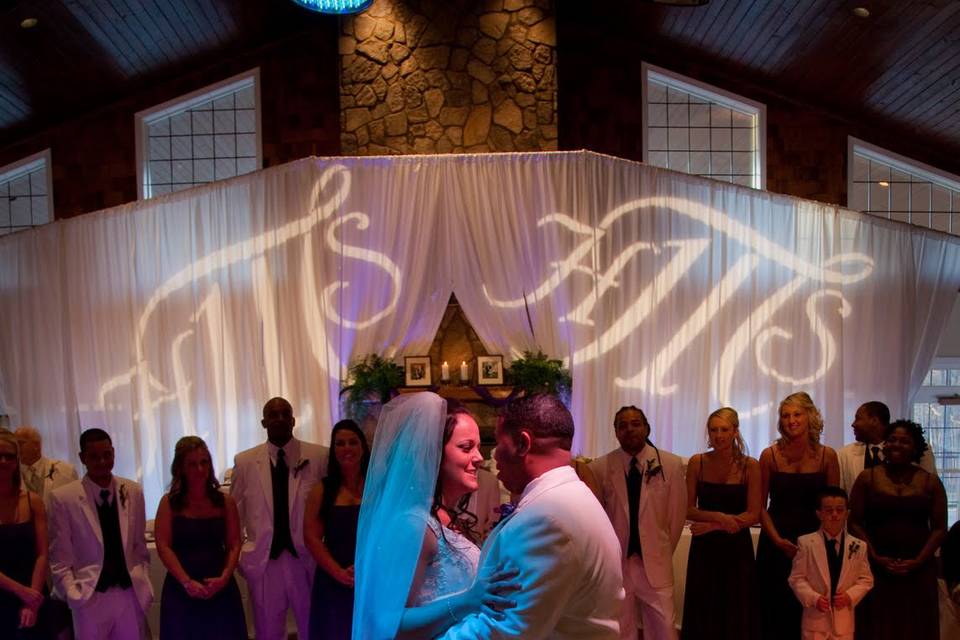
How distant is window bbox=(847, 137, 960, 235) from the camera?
9.45m

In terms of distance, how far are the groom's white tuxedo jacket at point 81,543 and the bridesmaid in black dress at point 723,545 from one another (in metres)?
2.90

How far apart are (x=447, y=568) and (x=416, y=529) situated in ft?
0.53

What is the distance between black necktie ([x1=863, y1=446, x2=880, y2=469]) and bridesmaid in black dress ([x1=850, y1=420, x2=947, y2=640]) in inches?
19.5

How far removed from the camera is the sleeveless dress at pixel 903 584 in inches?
199

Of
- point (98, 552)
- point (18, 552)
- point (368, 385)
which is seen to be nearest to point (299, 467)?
point (98, 552)

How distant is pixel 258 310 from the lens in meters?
7.62

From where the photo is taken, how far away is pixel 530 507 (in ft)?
7.61

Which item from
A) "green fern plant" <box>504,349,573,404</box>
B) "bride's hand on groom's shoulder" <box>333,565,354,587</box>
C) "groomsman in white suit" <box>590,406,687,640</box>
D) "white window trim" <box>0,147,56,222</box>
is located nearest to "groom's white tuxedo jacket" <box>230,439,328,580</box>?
"bride's hand on groom's shoulder" <box>333,565,354,587</box>

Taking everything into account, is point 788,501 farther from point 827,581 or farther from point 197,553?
point 197,553

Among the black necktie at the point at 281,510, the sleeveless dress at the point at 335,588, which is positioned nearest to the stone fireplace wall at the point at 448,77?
the black necktie at the point at 281,510

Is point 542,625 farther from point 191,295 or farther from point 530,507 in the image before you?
point 191,295

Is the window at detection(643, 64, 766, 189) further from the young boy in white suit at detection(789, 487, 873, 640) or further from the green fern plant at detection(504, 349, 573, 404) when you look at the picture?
the young boy in white suit at detection(789, 487, 873, 640)

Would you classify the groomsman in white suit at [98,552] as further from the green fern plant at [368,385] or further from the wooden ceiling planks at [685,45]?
the wooden ceiling planks at [685,45]

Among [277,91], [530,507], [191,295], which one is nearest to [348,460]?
[530,507]
